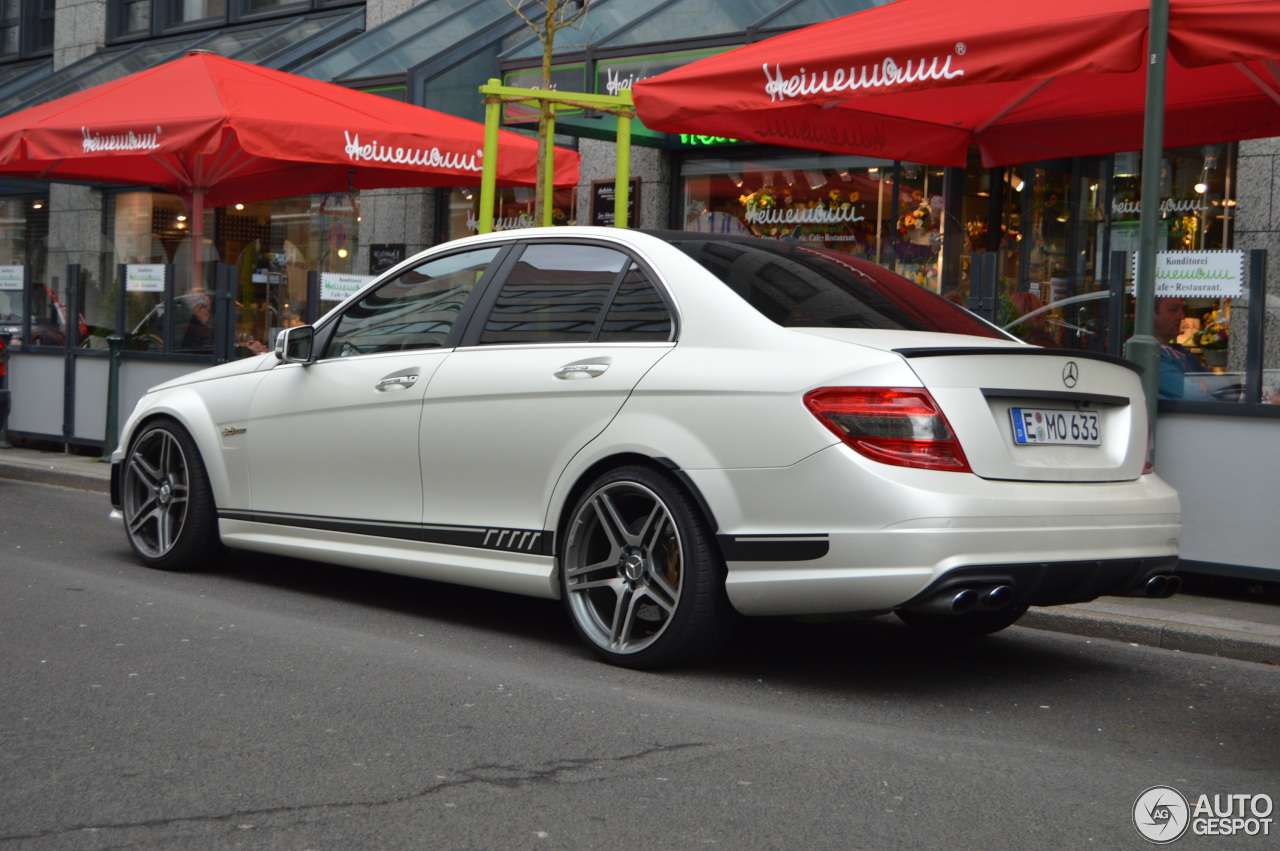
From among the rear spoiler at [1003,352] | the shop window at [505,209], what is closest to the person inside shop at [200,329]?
the shop window at [505,209]

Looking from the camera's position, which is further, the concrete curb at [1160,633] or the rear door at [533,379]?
the concrete curb at [1160,633]

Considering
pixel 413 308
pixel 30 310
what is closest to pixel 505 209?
pixel 30 310

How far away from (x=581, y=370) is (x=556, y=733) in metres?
1.49

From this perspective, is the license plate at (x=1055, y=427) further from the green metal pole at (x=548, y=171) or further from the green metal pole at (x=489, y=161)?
the green metal pole at (x=548, y=171)

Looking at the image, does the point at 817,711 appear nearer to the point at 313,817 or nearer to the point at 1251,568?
the point at 313,817

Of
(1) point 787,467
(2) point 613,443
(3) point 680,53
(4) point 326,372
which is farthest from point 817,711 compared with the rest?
(3) point 680,53

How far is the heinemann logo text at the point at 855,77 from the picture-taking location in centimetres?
682

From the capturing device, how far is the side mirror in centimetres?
641

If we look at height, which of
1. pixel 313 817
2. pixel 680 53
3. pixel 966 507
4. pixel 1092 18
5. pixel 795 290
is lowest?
pixel 313 817

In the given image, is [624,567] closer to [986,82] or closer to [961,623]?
[961,623]

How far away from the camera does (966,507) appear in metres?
4.46

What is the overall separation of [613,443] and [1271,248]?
23.6 ft

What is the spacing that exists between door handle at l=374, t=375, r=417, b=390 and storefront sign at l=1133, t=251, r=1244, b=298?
3.44m

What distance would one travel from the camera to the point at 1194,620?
6.12 metres
